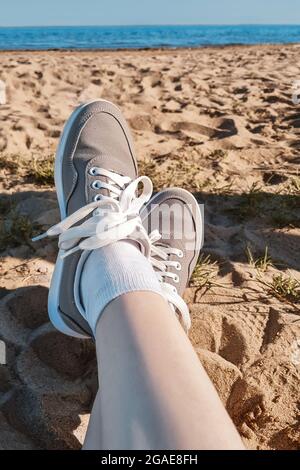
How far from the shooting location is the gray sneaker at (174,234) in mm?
1668

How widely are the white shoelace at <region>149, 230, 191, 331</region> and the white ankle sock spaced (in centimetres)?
16

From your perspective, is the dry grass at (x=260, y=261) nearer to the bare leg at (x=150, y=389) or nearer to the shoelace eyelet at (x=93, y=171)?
the shoelace eyelet at (x=93, y=171)

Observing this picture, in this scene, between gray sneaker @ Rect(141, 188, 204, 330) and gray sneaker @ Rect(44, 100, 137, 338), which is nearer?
gray sneaker @ Rect(44, 100, 137, 338)

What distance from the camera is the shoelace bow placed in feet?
4.50

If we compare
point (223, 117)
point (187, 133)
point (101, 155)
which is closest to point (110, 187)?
point (101, 155)

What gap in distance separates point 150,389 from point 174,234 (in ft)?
3.35

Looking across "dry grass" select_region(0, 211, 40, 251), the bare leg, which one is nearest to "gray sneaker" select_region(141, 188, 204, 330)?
"dry grass" select_region(0, 211, 40, 251)

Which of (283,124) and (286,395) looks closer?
(286,395)

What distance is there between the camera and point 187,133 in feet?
10.5

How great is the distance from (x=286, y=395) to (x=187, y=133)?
2134 mm

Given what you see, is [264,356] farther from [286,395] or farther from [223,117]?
[223,117]

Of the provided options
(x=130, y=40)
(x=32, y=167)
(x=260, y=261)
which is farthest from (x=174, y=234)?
(x=130, y=40)

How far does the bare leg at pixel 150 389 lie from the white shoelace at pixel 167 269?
0.31 meters

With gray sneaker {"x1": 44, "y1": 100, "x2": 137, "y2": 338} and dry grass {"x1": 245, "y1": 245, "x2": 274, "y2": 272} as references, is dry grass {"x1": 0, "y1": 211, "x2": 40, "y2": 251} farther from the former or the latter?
dry grass {"x1": 245, "y1": 245, "x2": 274, "y2": 272}
